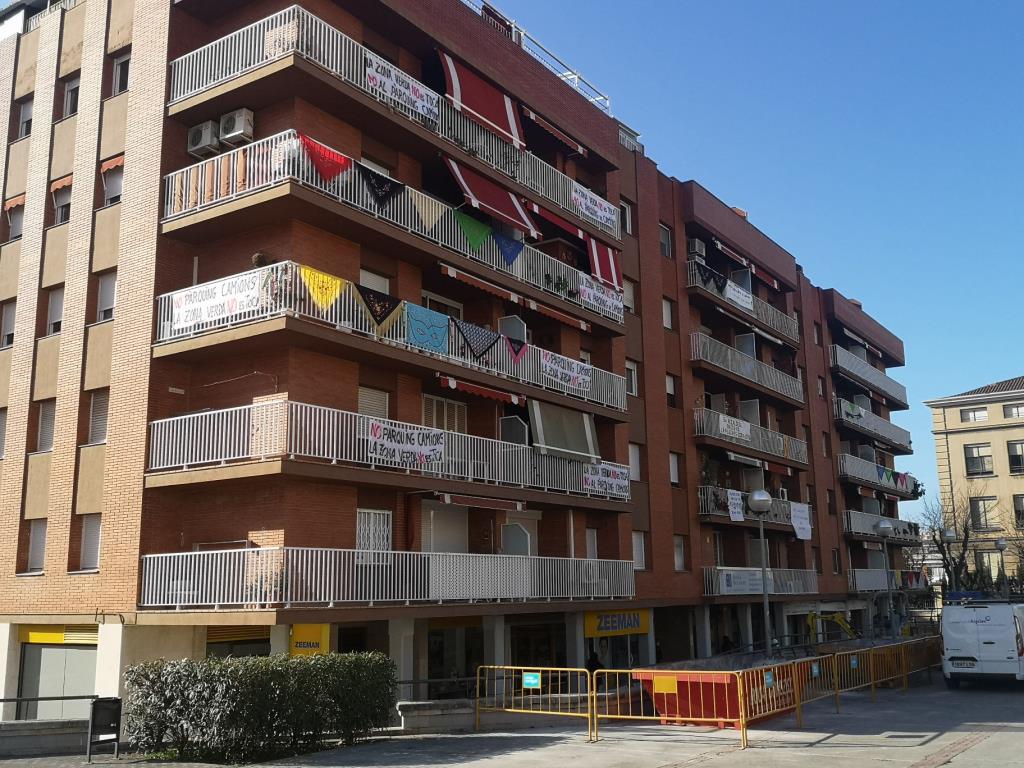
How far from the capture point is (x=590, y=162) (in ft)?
97.3

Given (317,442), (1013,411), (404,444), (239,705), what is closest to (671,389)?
(404,444)

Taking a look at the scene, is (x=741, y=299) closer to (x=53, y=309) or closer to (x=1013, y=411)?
(x=53, y=309)

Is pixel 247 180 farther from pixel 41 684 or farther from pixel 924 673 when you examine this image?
pixel 924 673

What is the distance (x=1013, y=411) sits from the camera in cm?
7081

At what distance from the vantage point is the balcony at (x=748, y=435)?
33.1 metres

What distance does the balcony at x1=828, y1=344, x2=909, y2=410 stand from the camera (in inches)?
1827

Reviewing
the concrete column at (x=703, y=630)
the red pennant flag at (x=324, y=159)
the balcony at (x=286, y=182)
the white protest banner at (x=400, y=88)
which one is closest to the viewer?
the balcony at (x=286, y=182)

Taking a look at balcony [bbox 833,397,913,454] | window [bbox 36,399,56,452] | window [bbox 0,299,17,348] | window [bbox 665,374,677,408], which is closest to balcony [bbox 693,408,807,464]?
window [bbox 665,374,677,408]

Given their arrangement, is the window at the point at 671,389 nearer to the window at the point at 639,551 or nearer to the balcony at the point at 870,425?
the window at the point at 639,551

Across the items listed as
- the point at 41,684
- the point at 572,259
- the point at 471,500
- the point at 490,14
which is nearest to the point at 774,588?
the point at 572,259

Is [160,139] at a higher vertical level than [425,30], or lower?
lower

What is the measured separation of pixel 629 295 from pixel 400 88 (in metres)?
12.3

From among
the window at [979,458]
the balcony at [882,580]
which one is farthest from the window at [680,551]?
the window at [979,458]

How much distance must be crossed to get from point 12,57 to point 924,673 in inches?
1192
